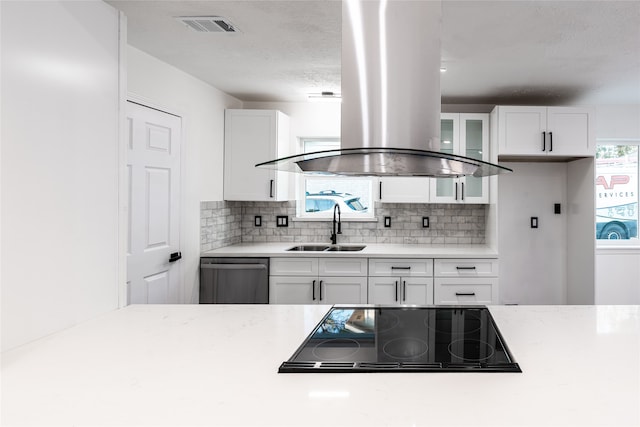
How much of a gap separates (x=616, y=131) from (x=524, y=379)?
412 cm

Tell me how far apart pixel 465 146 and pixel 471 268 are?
113 cm

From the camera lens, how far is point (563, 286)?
4.07 meters

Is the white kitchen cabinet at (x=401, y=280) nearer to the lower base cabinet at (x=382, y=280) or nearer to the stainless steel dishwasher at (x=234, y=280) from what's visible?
the lower base cabinet at (x=382, y=280)

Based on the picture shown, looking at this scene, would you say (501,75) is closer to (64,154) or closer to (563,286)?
(563,286)

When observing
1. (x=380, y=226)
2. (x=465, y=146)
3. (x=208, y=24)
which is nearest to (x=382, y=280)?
(x=380, y=226)

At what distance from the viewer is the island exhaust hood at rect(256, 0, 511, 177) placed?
4.31 feet

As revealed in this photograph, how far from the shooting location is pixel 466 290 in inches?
136

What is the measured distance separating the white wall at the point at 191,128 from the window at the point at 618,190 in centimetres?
388

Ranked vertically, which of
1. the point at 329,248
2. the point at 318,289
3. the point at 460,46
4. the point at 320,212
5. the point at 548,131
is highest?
the point at 460,46

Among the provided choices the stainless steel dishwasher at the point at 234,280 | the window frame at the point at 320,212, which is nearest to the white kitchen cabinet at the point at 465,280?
the window frame at the point at 320,212

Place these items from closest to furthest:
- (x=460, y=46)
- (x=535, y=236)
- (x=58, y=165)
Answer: (x=58, y=165) → (x=460, y=46) → (x=535, y=236)

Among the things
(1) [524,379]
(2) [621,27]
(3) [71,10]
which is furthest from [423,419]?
(2) [621,27]

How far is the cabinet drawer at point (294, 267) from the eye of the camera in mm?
3451

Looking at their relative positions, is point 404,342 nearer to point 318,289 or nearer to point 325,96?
point 318,289
